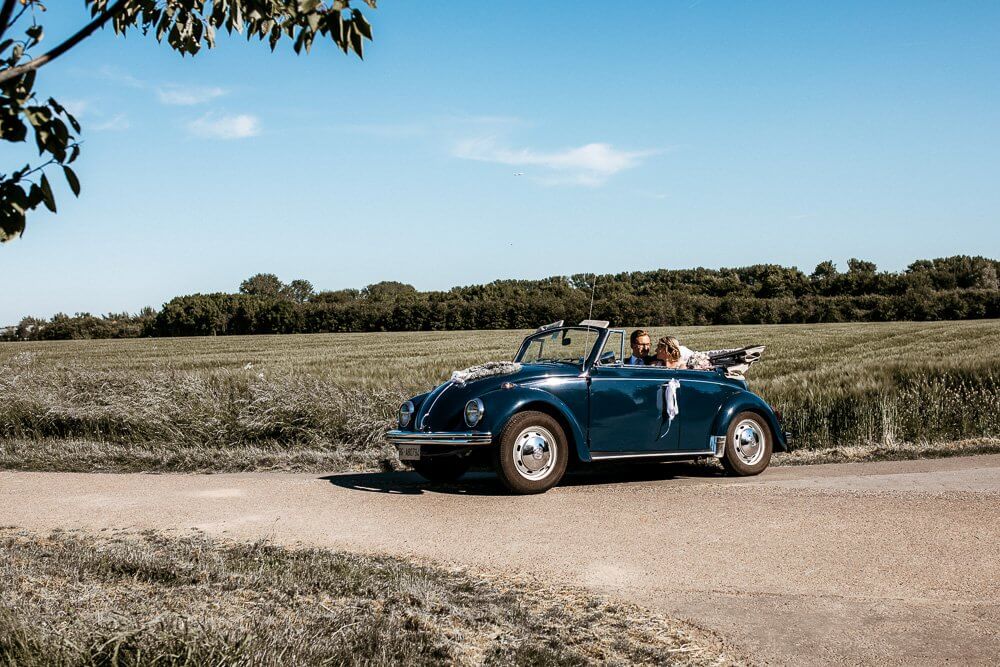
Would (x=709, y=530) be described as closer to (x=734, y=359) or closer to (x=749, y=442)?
(x=749, y=442)

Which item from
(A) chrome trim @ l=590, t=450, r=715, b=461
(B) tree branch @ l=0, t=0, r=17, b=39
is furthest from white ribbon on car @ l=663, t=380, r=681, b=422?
(B) tree branch @ l=0, t=0, r=17, b=39

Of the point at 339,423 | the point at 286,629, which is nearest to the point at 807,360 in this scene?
the point at 339,423

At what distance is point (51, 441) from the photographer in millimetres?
13016

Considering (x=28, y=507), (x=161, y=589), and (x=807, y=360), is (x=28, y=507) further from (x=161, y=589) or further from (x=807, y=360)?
(x=807, y=360)

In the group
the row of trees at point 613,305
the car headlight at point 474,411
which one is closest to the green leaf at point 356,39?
the car headlight at point 474,411

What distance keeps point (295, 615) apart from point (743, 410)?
630 centimetres

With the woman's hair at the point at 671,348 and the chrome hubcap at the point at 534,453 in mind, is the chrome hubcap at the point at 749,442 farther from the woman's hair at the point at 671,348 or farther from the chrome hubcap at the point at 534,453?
the chrome hubcap at the point at 534,453

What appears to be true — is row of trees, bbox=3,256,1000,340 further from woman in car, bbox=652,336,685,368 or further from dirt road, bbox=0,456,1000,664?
dirt road, bbox=0,456,1000,664

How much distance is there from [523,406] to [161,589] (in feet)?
13.2

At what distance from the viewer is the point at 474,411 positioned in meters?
8.66

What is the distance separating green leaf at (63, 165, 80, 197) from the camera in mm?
3973

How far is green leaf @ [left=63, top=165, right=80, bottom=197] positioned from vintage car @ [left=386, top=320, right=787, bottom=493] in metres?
5.05

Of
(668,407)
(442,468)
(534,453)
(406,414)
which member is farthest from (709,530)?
(406,414)

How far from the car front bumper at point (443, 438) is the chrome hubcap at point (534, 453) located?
309 mm
